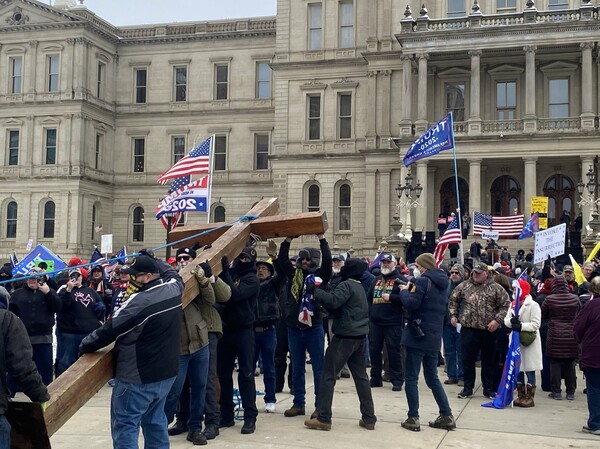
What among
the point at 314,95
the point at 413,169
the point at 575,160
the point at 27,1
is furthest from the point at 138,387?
the point at 27,1

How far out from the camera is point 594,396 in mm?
9055

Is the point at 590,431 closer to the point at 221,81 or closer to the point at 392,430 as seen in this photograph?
the point at 392,430

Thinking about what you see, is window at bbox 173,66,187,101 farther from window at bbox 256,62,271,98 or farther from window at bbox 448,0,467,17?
window at bbox 448,0,467,17

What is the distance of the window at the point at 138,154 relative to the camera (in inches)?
2007

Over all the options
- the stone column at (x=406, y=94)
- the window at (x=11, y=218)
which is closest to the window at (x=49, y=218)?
the window at (x=11, y=218)

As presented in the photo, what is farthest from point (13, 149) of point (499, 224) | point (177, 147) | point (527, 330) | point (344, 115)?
point (527, 330)

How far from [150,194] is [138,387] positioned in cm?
4516

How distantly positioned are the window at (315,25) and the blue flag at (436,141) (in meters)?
21.1

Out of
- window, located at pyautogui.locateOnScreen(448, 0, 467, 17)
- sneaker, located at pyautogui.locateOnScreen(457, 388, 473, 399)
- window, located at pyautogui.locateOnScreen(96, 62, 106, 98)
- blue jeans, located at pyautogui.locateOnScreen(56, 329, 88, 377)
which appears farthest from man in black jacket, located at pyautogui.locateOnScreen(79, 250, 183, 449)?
window, located at pyautogui.locateOnScreen(96, 62, 106, 98)

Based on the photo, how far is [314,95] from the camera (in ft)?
138

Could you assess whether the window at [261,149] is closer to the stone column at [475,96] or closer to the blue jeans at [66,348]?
the stone column at [475,96]

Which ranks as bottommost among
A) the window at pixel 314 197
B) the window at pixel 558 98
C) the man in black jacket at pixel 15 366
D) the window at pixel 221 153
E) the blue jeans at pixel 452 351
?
the blue jeans at pixel 452 351

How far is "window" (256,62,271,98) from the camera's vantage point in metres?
48.7

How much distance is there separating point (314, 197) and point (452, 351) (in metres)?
29.5
